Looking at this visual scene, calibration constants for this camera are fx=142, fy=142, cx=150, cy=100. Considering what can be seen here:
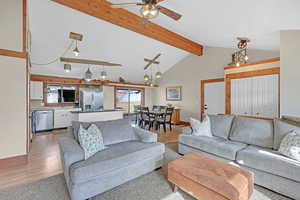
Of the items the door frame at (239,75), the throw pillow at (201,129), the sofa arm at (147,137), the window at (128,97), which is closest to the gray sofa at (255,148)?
the throw pillow at (201,129)

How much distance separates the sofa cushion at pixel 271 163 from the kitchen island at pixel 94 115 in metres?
3.55

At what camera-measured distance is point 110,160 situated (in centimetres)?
188

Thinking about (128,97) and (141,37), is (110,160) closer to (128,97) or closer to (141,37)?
(141,37)

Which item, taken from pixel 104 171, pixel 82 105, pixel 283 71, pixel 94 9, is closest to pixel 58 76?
pixel 82 105

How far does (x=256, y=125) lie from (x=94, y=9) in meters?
3.95

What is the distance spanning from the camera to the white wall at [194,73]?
514cm

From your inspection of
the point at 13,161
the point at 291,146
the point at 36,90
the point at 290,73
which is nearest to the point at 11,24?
the point at 13,161

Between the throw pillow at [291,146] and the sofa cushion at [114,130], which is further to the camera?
the sofa cushion at [114,130]

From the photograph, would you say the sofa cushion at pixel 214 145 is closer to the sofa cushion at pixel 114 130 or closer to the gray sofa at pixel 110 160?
the gray sofa at pixel 110 160

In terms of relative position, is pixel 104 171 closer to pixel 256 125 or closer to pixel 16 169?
pixel 16 169

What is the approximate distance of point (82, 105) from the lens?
630 centimetres

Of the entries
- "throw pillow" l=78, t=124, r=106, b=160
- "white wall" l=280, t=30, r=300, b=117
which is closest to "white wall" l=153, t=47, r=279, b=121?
"white wall" l=280, t=30, r=300, b=117

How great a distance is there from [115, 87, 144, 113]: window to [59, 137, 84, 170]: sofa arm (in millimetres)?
5541

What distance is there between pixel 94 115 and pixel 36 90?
2881mm
